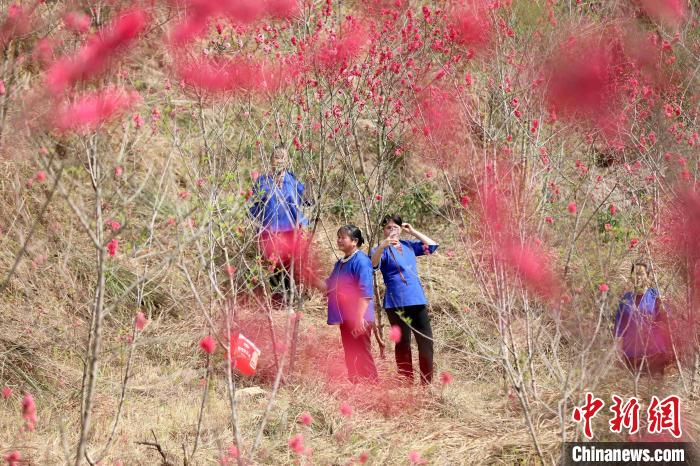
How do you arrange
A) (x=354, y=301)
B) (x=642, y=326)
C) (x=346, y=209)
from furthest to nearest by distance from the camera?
(x=346, y=209) < (x=354, y=301) < (x=642, y=326)

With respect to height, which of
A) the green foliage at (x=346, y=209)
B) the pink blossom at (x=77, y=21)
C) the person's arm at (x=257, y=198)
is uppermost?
the green foliage at (x=346, y=209)

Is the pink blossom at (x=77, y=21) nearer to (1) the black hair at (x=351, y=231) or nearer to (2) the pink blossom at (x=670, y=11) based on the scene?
(1) the black hair at (x=351, y=231)

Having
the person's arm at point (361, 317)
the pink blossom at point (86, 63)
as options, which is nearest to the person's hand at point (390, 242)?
the person's arm at point (361, 317)

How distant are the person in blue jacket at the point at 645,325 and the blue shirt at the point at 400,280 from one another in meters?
1.34

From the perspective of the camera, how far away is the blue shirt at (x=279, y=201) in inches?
214

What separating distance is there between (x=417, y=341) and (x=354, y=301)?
55 cm

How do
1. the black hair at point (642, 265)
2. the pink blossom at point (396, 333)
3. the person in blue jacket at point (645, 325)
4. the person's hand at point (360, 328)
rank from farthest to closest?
1. the person's hand at point (360, 328)
2. the pink blossom at point (396, 333)
3. the black hair at point (642, 265)
4. the person in blue jacket at point (645, 325)

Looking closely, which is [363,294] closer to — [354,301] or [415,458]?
[354,301]

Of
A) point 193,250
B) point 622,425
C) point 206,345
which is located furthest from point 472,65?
A: point 206,345

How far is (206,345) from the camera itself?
3.46 m

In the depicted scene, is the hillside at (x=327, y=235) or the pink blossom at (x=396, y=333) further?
the pink blossom at (x=396, y=333)

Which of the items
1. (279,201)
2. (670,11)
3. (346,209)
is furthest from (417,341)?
(670,11)

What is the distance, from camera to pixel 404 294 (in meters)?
5.45

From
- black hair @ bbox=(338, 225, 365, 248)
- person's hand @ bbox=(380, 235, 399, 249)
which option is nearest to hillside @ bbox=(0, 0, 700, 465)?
black hair @ bbox=(338, 225, 365, 248)
